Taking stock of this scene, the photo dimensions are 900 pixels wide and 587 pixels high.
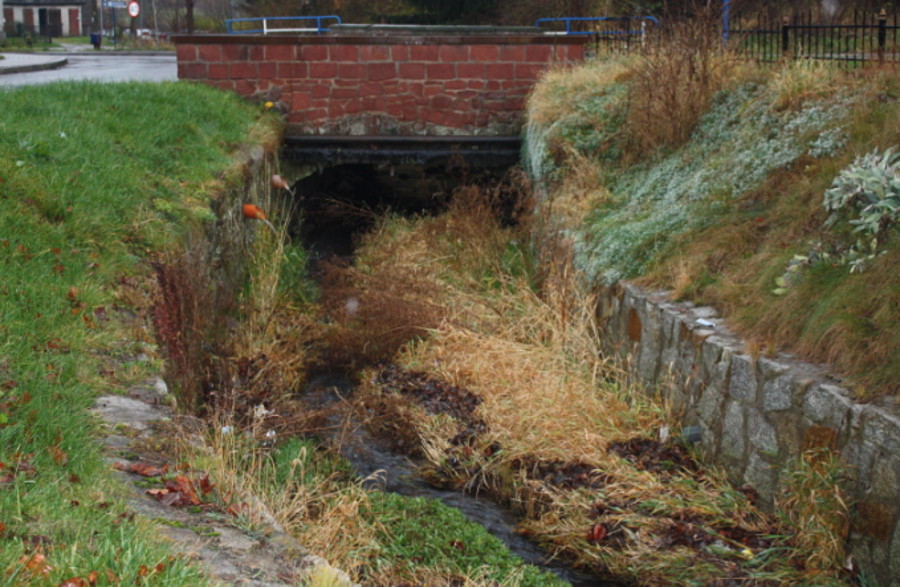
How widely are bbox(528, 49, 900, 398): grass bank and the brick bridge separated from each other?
197cm

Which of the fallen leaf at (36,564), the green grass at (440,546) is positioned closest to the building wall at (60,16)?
the green grass at (440,546)

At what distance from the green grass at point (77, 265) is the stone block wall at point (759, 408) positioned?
2.96 metres

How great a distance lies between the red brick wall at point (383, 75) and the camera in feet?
40.3

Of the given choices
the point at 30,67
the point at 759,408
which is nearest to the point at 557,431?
the point at 759,408

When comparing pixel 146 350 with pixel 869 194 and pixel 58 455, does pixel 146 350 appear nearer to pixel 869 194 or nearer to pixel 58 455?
pixel 58 455

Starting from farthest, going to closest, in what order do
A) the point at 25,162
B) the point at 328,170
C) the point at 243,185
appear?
1. the point at 328,170
2. the point at 243,185
3. the point at 25,162

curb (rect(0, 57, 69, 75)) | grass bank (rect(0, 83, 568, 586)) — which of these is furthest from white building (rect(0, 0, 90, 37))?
grass bank (rect(0, 83, 568, 586))

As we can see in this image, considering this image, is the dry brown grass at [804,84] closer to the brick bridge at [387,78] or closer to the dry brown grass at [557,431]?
the dry brown grass at [557,431]

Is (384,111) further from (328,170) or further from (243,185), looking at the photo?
(243,185)

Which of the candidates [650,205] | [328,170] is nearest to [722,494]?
[650,205]

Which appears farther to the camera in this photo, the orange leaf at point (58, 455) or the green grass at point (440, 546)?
the green grass at point (440, 546)

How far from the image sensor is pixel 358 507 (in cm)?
522

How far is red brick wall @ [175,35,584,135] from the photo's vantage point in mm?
12297

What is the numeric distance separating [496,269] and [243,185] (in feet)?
9.40
